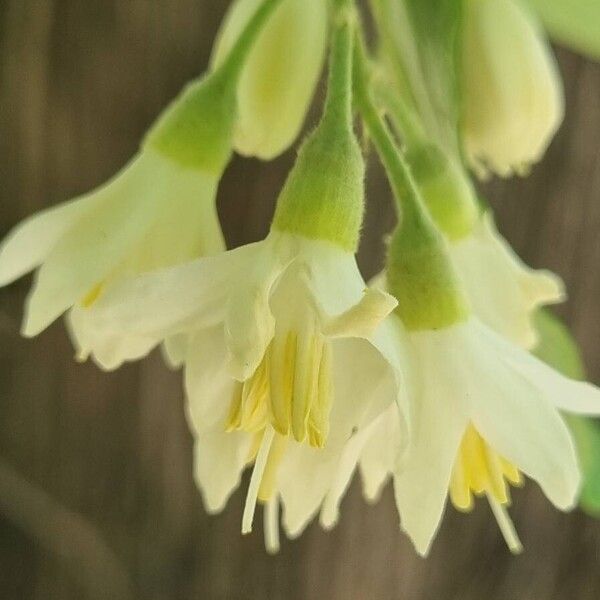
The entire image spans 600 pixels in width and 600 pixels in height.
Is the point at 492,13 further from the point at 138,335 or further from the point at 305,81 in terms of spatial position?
the point at 138,335

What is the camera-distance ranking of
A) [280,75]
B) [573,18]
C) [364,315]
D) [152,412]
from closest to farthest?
[364,315] < [280,75] < [573,18] < [152,412]

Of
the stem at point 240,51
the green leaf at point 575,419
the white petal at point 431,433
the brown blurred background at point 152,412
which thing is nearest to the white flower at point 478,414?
the white petal at point 431,433

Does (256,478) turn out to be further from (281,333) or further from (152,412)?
(152,412)

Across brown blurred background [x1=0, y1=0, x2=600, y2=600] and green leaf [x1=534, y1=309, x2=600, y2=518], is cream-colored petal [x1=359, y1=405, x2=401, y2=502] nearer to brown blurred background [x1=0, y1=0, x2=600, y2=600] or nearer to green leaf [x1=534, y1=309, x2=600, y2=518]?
green leaf [x1=534, y1=309, x2=600, y2=518]

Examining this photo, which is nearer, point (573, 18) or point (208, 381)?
point (208, 381)

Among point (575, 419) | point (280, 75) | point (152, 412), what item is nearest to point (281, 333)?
point (280, 75)

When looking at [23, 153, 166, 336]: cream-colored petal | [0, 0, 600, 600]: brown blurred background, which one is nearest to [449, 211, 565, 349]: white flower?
[23, 153, 166, 336]: cream-colored petal
